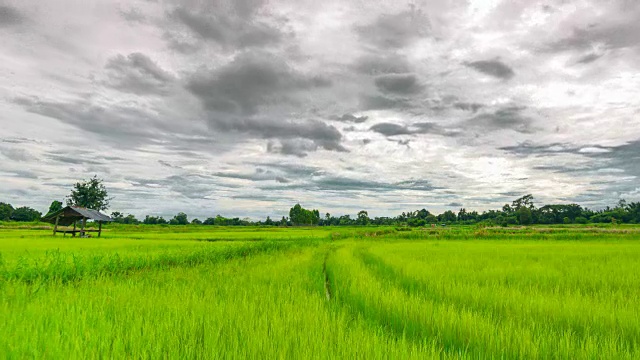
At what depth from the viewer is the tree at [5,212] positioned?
68000 millimetres

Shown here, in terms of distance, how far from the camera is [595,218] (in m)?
73.3

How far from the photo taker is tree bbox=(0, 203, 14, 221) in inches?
2677

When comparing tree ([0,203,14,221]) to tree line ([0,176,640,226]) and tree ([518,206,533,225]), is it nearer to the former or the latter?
tree line ([0,176,640,226])

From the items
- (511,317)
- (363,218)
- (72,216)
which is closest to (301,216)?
(363,218)

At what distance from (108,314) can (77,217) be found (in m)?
31.4

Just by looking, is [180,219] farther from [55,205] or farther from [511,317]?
[511,317]

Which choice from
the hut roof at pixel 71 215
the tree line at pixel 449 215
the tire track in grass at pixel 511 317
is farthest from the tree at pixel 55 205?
the tire track in grass at pixel 511 317

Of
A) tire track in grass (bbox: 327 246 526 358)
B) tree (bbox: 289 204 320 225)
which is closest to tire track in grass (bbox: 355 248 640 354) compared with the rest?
tire track in grass (bbox: 327 246 526 358)

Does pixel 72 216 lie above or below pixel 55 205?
below

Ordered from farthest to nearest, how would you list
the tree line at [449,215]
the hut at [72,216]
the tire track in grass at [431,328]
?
the tree line at [449,215] → the hut at [72,216] → the tire track in grass at [431,328]

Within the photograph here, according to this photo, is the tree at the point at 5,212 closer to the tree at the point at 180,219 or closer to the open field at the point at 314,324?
the tree at the point at 180,219

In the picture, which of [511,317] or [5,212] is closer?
[511,317]

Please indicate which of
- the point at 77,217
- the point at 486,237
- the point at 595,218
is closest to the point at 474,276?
the point at 486,237

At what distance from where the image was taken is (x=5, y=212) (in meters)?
68.8
